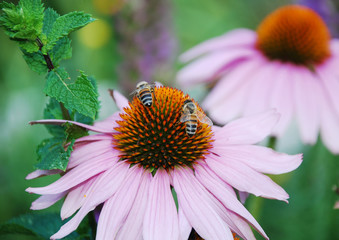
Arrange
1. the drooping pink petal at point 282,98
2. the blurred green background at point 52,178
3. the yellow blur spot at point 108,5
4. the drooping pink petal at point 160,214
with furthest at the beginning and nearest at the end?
1. the yellow blur spot at point 108,5
2. the blurred green background at point 52,178
3. the drooping pink petal at point 282,98
4. the drooping pink petal at point 160,214

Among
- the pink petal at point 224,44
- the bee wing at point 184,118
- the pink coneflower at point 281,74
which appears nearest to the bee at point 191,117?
the bee wing at point 184,118

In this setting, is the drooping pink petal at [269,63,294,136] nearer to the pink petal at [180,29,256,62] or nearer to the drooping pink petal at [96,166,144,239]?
the pink petal at [180,29,256,62]

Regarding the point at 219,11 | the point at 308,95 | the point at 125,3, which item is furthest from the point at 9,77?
the point at 219,11

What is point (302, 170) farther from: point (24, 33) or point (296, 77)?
Answer: point (24, 33)

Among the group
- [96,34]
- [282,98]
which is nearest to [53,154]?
[282,98]

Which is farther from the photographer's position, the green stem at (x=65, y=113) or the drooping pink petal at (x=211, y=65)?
the drooping pink petal at (x=211, y=65)

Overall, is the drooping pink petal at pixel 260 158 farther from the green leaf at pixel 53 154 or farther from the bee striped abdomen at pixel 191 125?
the green leaf at pixel 53 154
